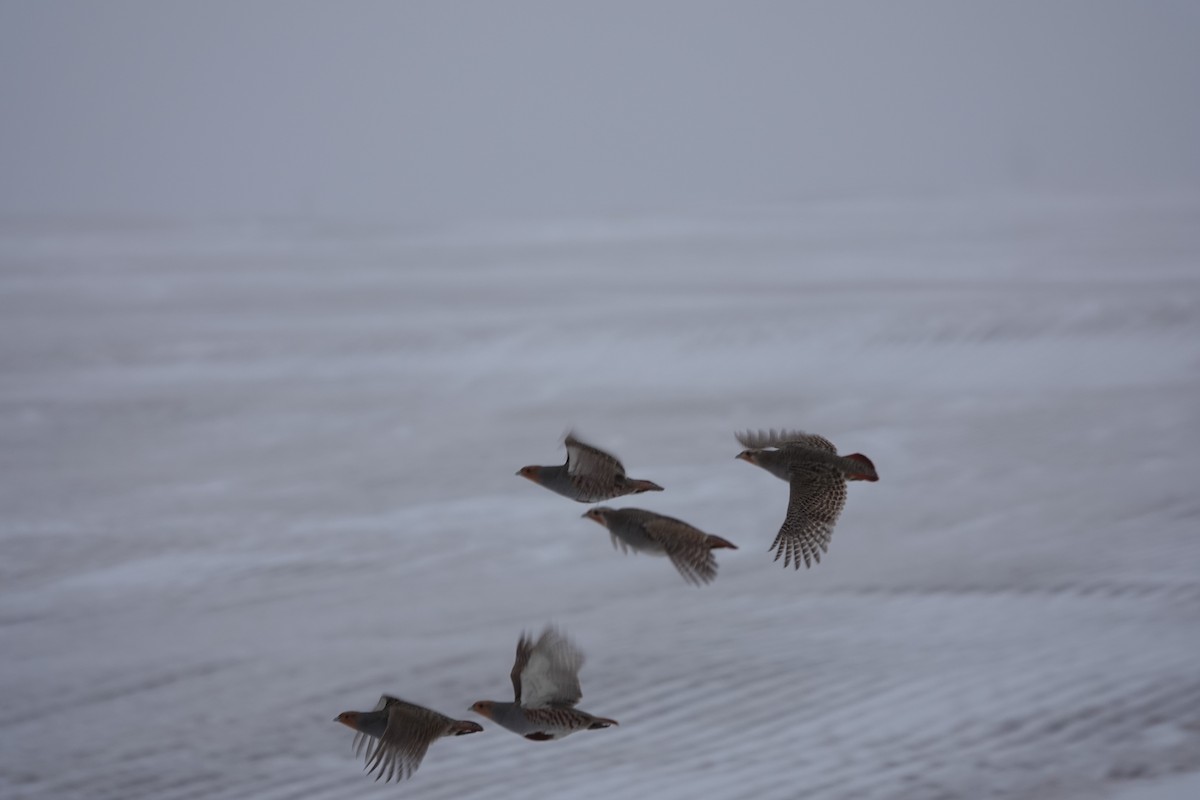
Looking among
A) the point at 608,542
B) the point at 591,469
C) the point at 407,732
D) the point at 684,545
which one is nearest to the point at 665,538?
the point at 684,545

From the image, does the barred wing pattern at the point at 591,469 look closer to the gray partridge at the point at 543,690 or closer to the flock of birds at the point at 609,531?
the flock of birds at the point at 609,531

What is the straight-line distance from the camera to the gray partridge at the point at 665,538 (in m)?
3.06

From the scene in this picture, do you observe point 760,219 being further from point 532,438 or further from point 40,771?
point 40,771

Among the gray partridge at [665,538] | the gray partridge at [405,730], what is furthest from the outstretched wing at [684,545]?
the gray partridge at [405,730]

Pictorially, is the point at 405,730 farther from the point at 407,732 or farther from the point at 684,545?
the point at 684,545

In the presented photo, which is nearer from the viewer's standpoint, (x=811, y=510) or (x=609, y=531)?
(x=609, y=531)

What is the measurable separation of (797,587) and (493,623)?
3.81ft

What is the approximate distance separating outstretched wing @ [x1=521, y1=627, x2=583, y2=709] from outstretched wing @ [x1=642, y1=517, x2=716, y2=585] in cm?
38

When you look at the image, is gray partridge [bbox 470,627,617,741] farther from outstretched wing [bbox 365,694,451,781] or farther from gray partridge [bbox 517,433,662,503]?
gray partridge [bbox 517,433,662,503]

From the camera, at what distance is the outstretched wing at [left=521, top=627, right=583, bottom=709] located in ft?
10.9

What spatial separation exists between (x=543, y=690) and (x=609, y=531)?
14.4 inches

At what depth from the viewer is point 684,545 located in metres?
3.10

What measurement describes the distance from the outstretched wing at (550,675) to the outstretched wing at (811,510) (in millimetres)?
503

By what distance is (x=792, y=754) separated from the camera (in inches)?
176
